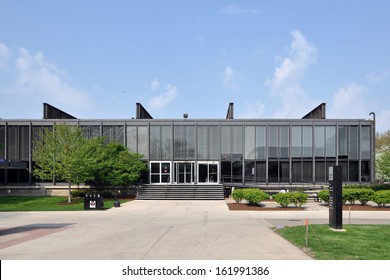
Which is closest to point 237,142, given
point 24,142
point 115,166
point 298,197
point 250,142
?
point 250,142

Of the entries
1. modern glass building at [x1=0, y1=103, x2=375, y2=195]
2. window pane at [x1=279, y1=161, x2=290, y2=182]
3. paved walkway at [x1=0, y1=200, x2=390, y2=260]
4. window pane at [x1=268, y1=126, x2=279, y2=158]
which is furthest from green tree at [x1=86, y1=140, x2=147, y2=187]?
window pane at [x1=279, y1=161, x2=290, y2=182]

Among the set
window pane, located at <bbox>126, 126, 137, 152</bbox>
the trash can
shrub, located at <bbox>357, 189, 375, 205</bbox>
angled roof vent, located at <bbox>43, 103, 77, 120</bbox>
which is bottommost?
the trash can

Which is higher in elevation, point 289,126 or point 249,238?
point 289,126

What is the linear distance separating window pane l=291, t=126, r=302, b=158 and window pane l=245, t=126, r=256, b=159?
430 cm

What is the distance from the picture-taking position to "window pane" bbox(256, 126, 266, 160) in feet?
127

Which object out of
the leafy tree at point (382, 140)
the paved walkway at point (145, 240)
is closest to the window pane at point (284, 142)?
the paved walkway at point (145, 240)

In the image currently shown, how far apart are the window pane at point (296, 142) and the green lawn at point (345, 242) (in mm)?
23143

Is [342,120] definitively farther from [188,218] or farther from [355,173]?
[188,218]

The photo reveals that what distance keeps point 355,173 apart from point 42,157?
3244 centimetres

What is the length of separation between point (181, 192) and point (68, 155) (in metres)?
11.2

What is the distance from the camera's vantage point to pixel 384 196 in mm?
25078

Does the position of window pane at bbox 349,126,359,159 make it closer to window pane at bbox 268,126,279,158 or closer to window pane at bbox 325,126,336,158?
window pane at bbox 325,126,336,158
